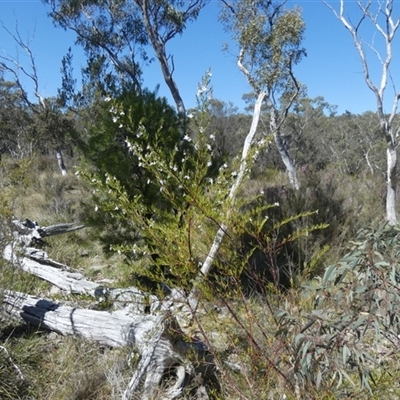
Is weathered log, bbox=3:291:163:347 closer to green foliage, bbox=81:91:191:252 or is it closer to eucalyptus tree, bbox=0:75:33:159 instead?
green foliage, bbox=81:91:191:252

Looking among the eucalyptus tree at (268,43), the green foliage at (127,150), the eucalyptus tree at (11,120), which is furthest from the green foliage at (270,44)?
the eucalyptus tree at (11,120)

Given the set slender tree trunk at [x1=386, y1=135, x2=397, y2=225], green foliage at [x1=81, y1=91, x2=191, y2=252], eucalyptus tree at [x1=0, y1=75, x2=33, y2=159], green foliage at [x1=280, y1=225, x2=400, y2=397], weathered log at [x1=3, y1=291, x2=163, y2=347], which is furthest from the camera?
eucalyptus tree at [x1=0, y1=75, x2=33, y2=159]

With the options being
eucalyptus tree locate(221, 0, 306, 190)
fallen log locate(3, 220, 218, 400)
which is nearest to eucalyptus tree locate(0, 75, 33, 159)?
eucalyptus tree locate(221, 0, 306, 190)

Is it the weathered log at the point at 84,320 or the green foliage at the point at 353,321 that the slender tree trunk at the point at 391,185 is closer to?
the weathered log at the point at 84,320

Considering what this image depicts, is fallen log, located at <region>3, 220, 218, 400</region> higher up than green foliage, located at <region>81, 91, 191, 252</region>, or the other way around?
green foliage, located at <region>81, 91, 191, 252</region>

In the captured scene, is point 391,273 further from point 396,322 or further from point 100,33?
point 100,33

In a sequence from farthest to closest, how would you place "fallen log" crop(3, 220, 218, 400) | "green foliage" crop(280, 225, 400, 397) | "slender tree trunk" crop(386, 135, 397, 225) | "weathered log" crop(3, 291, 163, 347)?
"slender tree trunk" crop(386, 135, 397, 225)
"weathered log" crop(3, 291, 163, 347)
"fallen log" crop(3, 220, 218, 400)
"green foliage" crop(280, 225, 400, 397)

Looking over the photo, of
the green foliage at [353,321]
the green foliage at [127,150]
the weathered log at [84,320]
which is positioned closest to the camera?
the green foliage at [353,321]

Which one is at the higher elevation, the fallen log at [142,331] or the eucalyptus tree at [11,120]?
the eucalyptus tree at [11,120]

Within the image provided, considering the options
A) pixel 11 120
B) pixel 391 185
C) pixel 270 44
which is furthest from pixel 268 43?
pixel 11 120

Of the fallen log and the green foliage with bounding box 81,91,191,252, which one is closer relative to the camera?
the fallen log

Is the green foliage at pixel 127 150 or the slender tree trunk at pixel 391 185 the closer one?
the green foliage at pixel 127 150

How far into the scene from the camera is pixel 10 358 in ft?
8.49

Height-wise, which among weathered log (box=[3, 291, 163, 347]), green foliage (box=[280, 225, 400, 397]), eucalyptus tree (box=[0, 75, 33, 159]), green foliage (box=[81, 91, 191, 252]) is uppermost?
eucalyptus tree (box=[0, 75, 33, 159])
